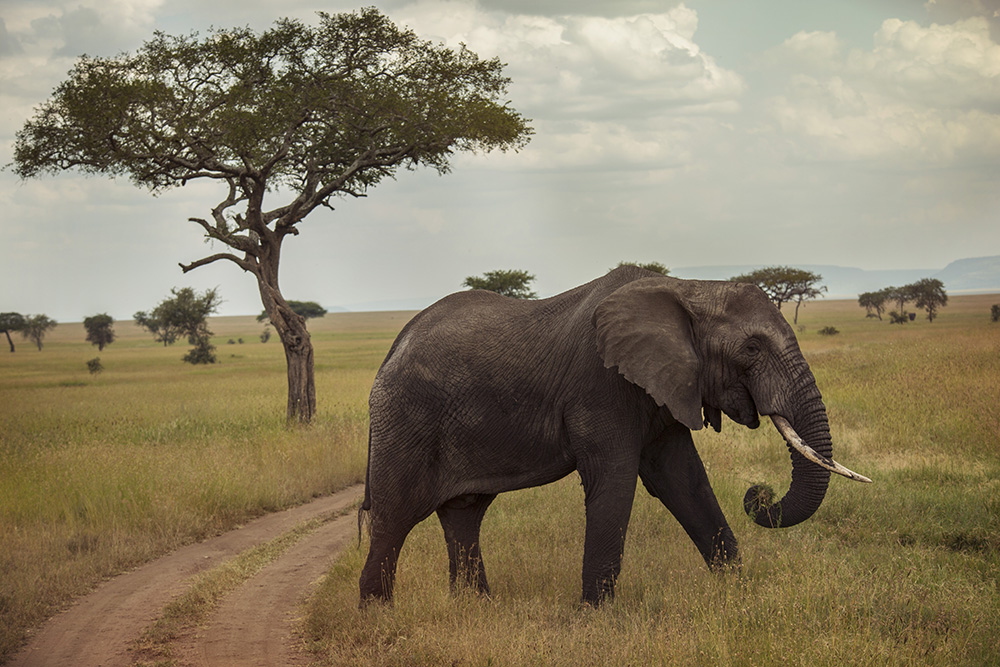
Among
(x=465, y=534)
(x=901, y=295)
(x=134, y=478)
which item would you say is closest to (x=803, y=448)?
(x=465, y=534)

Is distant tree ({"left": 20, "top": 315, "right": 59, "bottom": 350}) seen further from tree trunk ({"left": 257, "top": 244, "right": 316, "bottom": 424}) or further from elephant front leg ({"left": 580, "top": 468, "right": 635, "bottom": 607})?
elephant front leg ({"left": 580, "top": 468, "right": 635, "bottom": 607})

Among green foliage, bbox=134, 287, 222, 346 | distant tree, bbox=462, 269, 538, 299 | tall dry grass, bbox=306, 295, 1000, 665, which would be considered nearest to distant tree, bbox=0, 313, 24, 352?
green foliage, bbox=134, 287, 222, 346

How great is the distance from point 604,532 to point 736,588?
1.25 metres

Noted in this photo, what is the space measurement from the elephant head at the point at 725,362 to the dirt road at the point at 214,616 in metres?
3.54

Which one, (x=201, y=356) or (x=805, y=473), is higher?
(x=805, y=473)

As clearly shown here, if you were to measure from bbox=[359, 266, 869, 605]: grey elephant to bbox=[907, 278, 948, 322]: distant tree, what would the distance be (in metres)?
78.6

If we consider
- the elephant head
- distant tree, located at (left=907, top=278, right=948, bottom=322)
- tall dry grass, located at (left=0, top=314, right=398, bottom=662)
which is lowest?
tall dry grass, located at (left=0, top=314, right=398, bottom=662)

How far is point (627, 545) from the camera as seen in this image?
8.84 m

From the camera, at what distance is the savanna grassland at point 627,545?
19.3 ft

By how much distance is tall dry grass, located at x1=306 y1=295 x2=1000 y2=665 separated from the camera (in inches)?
222

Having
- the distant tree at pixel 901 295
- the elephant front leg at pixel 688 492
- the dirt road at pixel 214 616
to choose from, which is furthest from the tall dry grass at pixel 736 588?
the distant tree at pixel 901 295

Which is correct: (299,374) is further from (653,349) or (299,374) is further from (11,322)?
(11,322)

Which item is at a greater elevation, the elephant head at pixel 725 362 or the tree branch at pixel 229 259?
the tree branch at pixel 229 259

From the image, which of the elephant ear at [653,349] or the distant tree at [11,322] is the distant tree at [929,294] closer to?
the elephant ear at [653,349]
